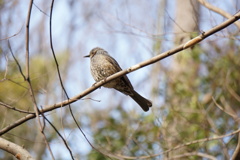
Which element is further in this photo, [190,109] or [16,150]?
[190,109]

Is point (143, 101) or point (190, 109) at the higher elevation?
point (190, 109)

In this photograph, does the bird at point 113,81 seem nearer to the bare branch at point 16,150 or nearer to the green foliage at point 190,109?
the green foliage at point 190,109

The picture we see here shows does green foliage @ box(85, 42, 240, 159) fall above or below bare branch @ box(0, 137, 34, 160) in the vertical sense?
above

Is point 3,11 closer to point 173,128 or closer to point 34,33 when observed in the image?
point 173,128

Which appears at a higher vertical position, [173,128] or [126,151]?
[173,128]

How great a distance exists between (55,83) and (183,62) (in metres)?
3.69

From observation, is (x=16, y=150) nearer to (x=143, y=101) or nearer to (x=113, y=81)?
(x=113, y=81)

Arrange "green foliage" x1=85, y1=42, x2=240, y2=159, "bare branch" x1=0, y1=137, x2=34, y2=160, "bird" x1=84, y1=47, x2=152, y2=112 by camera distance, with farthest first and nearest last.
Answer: "green foliage" x1=85, y1=42, x2=240, y2=159
"bird" x1=84, y1=47, x2=152, y2=112
"bare branch" x1=0, y1=137, x2=34, y2=160

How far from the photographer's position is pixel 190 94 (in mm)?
6398

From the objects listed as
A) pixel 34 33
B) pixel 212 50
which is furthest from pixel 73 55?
pixel 212 50

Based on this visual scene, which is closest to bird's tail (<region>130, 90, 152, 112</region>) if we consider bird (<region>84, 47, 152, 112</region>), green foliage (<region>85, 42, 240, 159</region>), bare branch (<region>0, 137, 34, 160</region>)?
bird (<region>84, 47, 152, 112</region>)

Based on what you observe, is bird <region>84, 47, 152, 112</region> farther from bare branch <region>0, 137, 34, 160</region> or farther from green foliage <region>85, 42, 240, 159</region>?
bare branch <region>0, 137, 34, 160</region>

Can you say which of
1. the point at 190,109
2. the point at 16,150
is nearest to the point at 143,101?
the point at 190,109

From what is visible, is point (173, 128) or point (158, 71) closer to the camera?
point (173, 128)
